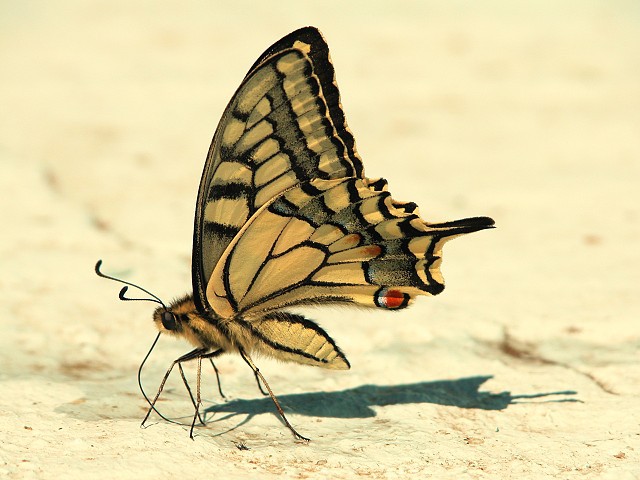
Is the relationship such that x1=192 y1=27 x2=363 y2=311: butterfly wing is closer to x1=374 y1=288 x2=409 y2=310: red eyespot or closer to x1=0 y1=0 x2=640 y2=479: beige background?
x1=374 y1=288 x2=409 y2=310: red eyespot

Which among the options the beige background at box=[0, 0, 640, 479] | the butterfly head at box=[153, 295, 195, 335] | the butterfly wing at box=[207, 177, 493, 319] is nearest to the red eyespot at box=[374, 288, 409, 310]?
the butterfly wing at box=[207, 177, 493, 319]

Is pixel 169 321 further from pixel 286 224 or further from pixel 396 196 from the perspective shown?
pixel 396 196

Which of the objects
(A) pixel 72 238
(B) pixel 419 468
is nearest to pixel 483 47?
(A) pixel 72 238

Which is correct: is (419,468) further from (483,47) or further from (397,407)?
(483,47)

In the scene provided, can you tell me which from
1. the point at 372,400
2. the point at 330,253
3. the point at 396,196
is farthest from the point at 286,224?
the point at 396,196

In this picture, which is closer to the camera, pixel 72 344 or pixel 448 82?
pixel 72 344

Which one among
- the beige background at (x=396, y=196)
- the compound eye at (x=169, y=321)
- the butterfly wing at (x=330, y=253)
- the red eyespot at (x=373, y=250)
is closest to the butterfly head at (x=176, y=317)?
the compound eye at (x=169, y=321)
